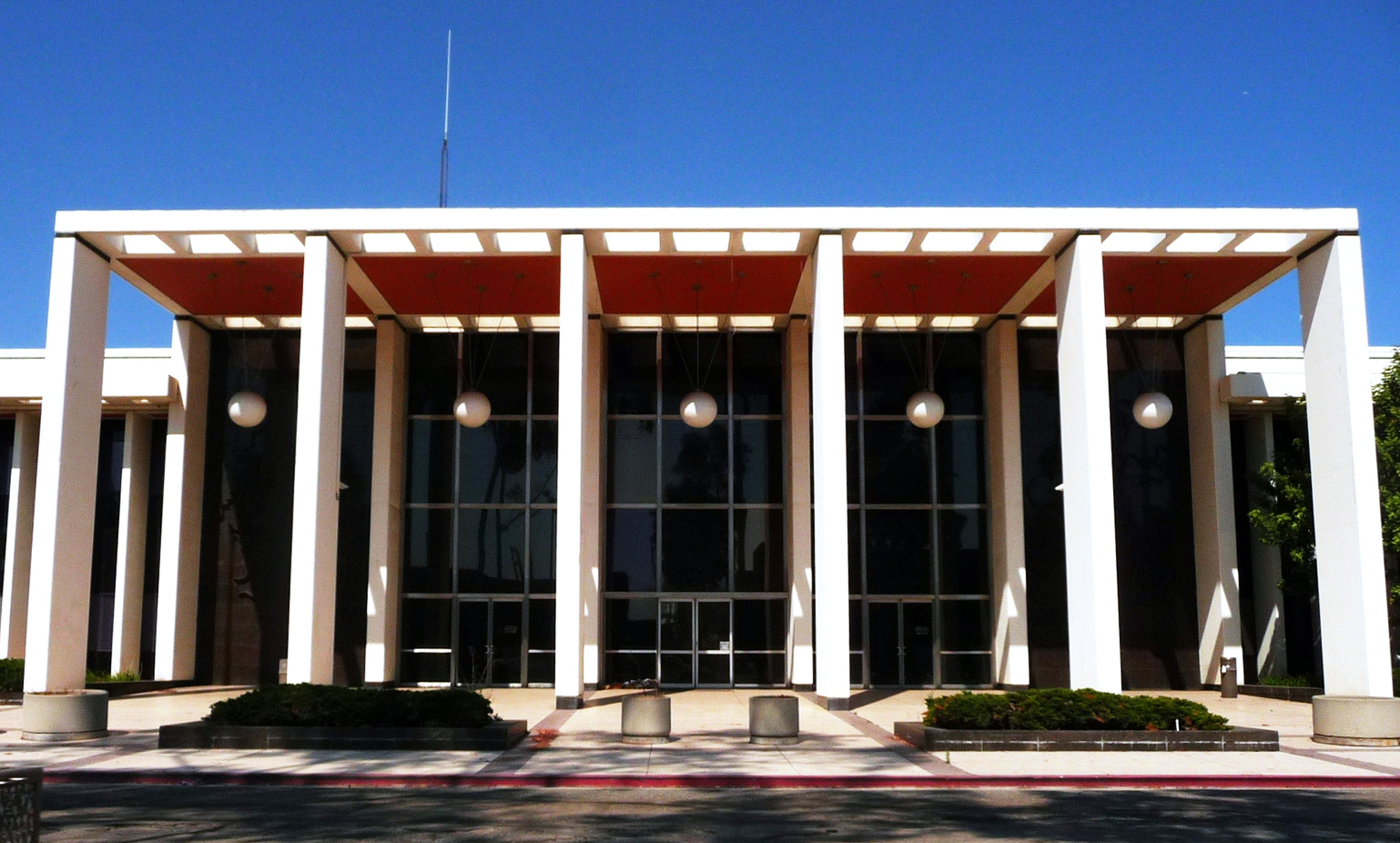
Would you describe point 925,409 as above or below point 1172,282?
below

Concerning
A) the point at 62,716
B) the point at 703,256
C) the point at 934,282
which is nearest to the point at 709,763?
the point at 62,716

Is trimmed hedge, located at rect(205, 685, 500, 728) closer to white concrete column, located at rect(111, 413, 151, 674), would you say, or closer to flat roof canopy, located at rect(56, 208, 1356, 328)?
flat roof canopy, located at rect(56, 208, 1356, 328)

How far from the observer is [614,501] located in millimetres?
29406

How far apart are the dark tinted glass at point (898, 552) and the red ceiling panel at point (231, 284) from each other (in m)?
12.6

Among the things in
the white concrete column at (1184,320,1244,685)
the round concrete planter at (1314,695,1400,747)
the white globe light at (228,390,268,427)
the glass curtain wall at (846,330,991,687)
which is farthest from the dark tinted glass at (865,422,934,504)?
the white globe light at (228,390,268,427)

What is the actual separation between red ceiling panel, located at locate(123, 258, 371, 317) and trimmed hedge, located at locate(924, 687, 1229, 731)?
15.0 m

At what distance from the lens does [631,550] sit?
2928 centimetres

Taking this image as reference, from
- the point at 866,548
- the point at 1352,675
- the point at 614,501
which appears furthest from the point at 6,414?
the point at 1352,675

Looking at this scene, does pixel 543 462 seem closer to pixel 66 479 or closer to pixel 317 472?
pixel 317 472

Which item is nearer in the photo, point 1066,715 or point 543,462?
point 1066,715

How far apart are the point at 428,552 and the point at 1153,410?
52.7ft

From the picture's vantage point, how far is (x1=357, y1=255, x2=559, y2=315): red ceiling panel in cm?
2461

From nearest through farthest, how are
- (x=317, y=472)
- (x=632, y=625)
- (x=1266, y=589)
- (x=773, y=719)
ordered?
(x=773, y=719) < (x=317, y=472) < (x=1266, y=589) < (x=632, y=625)

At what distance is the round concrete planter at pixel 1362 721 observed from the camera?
56.2 feet
